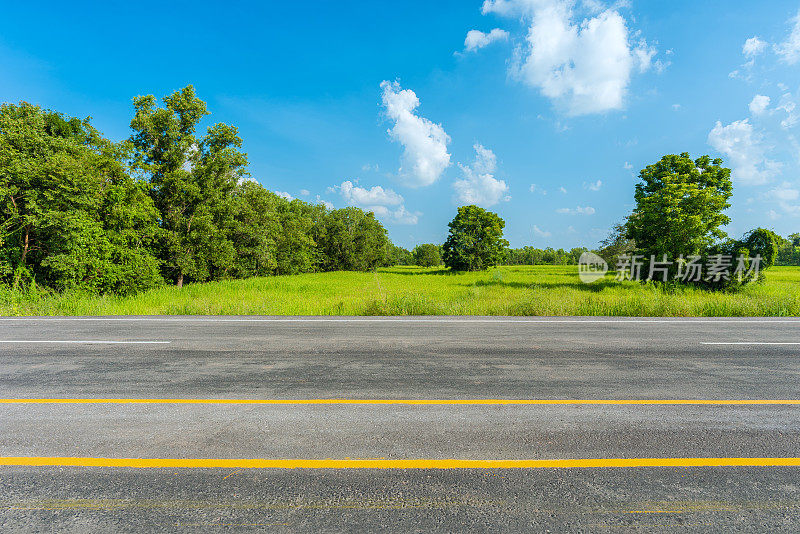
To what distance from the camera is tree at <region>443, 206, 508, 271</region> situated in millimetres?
54719

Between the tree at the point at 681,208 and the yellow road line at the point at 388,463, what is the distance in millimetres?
25945

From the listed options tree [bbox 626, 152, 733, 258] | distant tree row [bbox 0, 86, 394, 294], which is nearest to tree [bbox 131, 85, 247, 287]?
distant tree row [bbox 0, 86, 394, 294]

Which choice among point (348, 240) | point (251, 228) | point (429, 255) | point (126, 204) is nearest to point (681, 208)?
point (251, 228)

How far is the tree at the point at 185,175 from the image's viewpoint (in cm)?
2502

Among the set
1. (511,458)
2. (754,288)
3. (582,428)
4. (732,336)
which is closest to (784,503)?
(582,428)

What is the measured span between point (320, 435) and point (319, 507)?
37.7 inches

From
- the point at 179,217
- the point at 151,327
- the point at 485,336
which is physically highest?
the point at 179,217

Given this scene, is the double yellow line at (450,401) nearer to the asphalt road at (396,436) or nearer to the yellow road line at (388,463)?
the asphalt road at (396,436)

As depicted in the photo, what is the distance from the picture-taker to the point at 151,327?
8.62 meters

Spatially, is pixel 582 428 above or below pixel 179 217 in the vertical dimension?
below

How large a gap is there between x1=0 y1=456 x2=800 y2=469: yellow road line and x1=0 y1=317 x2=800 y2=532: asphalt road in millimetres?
39

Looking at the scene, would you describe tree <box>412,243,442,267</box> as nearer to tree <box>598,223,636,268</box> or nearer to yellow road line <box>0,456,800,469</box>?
tree <box>598,223,636,268</box>

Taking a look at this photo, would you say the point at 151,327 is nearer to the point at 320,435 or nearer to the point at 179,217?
the point at 320,435

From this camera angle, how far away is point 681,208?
2352 centimetres
